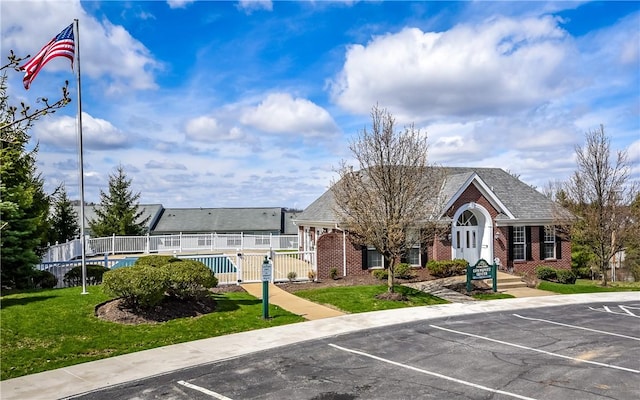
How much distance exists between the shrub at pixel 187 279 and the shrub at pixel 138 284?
0.49m

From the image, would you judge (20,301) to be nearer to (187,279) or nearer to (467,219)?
(187,279)

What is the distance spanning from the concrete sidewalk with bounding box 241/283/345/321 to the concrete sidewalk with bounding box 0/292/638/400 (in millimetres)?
728

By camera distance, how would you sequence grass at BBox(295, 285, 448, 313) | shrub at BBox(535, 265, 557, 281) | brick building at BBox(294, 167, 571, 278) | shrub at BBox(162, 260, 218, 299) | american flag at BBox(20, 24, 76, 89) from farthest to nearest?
1. shrub at BBox(535, 265, 557, 281)
2. brick building at BBox(294, 167, 571, 278)
3. grass at BBox(295, 285, 448, 313)
4. shrub at BBox(162, 260, 218, 299)
5. american flag at BBox(20, 24, 76, 89)

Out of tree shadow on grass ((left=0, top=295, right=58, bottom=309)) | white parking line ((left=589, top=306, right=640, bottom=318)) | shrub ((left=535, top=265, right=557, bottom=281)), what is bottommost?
white parking line ((left=589, top=306, right=640, bottom=318))

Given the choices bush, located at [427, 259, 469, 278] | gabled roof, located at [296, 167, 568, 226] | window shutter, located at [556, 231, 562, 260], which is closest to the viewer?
bush, located at [427, 259, 469, 278]

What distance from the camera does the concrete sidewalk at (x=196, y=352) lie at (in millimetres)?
9359

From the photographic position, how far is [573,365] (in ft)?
35.0

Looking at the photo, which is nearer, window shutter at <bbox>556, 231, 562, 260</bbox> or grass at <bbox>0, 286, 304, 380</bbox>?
grass at <bbox>0, 286, 304, 380</bbox>

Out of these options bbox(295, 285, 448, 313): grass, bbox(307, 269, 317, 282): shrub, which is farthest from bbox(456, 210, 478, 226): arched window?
bbox(307, 269, 317, 282): shrub

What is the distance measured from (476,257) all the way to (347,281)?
861 cm

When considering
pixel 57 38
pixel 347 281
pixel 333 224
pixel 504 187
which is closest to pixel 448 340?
pixel 347 281

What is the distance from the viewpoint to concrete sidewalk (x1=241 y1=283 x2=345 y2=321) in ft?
53.5

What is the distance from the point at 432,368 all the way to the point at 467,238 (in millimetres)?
17174

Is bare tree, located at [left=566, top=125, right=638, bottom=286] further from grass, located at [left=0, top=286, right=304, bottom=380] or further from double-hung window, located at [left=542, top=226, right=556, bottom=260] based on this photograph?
grass, located at [left=0, top=286, right=304, bottom=380]
